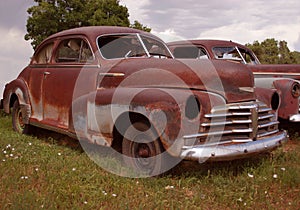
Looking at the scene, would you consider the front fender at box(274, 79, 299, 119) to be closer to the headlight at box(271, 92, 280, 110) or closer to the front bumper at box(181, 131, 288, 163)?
the headlight at box(271, 92, 280, 110)

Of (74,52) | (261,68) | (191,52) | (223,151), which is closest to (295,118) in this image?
Result: (261,68)

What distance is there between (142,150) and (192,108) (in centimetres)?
72

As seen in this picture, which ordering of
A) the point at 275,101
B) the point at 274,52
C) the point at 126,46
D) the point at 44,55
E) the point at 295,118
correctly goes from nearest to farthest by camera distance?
the point at 275,101 → the point at 126,46 → the point at 295,118 → the point at 44,55 → the point at 274,52

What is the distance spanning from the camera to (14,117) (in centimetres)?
618

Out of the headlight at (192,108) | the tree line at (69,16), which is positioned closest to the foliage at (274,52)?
the tree line at (69,16)

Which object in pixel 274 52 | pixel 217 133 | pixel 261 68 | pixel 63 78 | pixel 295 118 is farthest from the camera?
pixel 274 52

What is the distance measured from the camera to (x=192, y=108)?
11.2ft

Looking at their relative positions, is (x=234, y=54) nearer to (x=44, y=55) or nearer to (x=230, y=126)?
(x=44, y=55)

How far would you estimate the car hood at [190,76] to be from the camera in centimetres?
375

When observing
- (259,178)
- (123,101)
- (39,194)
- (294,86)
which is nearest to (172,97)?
(123,101)

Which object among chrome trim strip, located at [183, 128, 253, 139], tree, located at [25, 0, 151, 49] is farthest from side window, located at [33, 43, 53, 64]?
tree, located at [25, 0, 151, 49]

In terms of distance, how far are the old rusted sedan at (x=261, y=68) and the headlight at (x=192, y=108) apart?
49.4 inches

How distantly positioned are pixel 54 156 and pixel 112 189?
133cm

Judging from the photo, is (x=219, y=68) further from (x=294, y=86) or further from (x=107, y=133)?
(x=294, y=86)
